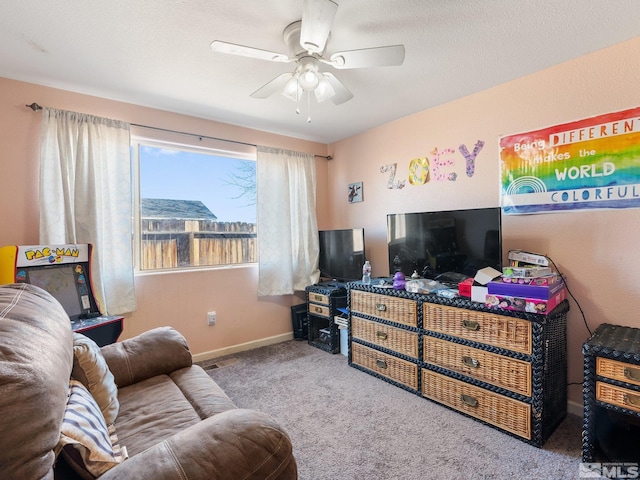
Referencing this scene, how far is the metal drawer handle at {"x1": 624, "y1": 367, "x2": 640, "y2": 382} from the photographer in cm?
153

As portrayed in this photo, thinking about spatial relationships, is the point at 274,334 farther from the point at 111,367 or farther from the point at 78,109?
the point at 78,109

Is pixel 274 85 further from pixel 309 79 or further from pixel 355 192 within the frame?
pixel 355 192

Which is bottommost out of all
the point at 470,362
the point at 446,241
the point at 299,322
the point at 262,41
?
the point at 299,322

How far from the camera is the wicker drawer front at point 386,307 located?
97.5 inches

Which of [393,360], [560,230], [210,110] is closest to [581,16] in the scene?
[560,230]

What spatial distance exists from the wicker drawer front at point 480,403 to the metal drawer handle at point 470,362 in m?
0.14

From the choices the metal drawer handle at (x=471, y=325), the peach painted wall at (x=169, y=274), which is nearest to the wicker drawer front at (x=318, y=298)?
the peach painted wall at (x=169, y=274)

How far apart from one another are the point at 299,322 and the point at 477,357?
2.10 m

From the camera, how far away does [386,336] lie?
2668 millimetres

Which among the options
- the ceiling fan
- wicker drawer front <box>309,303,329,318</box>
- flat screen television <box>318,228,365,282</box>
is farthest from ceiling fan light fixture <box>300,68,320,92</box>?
wicker drawer front <box>309,303,329,318</box>

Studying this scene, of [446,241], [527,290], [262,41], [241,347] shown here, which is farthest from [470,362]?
[262,41]

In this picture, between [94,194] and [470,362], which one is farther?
[94,194]

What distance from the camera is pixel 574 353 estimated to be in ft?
7.13

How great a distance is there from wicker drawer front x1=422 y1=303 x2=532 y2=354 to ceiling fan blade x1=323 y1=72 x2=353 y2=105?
1.59 metres
